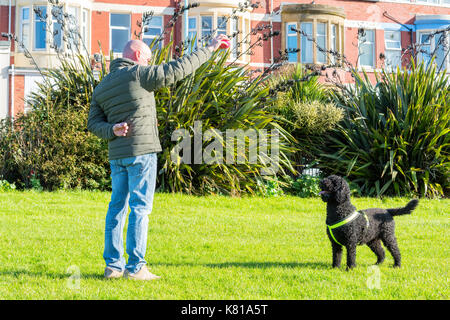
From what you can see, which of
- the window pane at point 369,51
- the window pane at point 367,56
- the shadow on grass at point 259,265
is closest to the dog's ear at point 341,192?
the shadow on grass at point 259,265

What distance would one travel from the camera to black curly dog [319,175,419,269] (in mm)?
4996

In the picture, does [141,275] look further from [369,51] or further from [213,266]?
[369,51]

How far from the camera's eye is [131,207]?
14.9ft

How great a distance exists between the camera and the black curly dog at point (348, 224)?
4996mm

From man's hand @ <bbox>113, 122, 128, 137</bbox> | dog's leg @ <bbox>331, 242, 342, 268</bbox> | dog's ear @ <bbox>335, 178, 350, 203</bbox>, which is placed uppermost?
man's hand @ <bbox>113, 122, 128, 137</bbox>

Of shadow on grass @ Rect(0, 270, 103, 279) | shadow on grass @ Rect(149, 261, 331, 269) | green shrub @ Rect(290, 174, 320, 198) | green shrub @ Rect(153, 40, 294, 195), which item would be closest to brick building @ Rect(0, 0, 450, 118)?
green shrub @ Rect(153, 40, 294, 195)

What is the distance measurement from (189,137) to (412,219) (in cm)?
405

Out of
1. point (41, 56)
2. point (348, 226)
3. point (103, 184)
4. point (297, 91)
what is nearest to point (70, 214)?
point (103, 184)

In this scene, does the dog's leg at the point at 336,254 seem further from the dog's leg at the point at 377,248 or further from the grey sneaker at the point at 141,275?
the grey sneaker at the point at 141,275

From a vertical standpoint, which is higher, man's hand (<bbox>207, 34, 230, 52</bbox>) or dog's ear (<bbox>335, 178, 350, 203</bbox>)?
man's hand (<bbox>207, 34, 230, 52</bbox>)

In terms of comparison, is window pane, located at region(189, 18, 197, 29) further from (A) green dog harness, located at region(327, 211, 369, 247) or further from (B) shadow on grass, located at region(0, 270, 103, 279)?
(B) shadow on grass, located at region(0, 270, 103, 279)

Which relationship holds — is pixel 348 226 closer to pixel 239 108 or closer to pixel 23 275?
pixel 23 275

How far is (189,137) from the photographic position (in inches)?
403

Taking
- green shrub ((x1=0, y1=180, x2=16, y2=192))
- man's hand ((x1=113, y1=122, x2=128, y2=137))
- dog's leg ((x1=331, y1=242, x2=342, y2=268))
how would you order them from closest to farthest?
1. man's hand ((x1=113, y1=122, x2=128, y2=137))
2. dog's leg ((x1=331, y1=242, x2=342, y2=268))
3. green shrub ((x1=0, y1=180, x2=16, y2=192))
